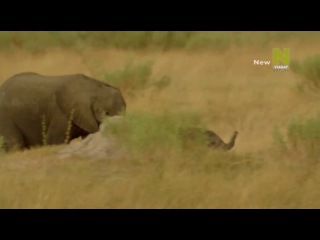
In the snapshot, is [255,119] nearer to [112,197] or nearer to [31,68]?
[112,197]

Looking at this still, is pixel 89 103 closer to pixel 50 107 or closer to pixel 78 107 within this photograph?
pixel 78 107

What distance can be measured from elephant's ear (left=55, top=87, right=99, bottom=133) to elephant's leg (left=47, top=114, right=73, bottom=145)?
0.35ft

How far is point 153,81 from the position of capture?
1609 cm

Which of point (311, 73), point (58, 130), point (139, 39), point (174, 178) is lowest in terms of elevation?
point (174, 178)

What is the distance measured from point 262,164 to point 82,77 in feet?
12.3

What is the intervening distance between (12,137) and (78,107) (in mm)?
1094

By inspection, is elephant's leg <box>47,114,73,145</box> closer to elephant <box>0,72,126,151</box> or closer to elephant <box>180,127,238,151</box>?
elephant <box>0,72,126,151</box>

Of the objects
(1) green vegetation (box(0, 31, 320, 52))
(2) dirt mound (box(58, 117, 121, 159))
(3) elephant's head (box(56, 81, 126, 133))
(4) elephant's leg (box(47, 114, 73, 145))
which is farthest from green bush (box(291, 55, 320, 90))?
(2) dirt mound (box(58, 117, 121, 159))

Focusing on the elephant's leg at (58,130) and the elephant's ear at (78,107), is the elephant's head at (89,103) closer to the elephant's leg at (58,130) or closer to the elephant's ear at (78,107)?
the elephant's ear at (78,107)

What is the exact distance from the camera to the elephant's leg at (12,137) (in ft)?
36.1

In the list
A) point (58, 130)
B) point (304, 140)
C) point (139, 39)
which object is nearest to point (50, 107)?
point (58, 130)

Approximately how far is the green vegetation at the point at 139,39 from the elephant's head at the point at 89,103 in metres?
9.77

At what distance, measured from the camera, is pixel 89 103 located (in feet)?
36.6

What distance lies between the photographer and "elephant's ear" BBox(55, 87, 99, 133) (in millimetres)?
10969
